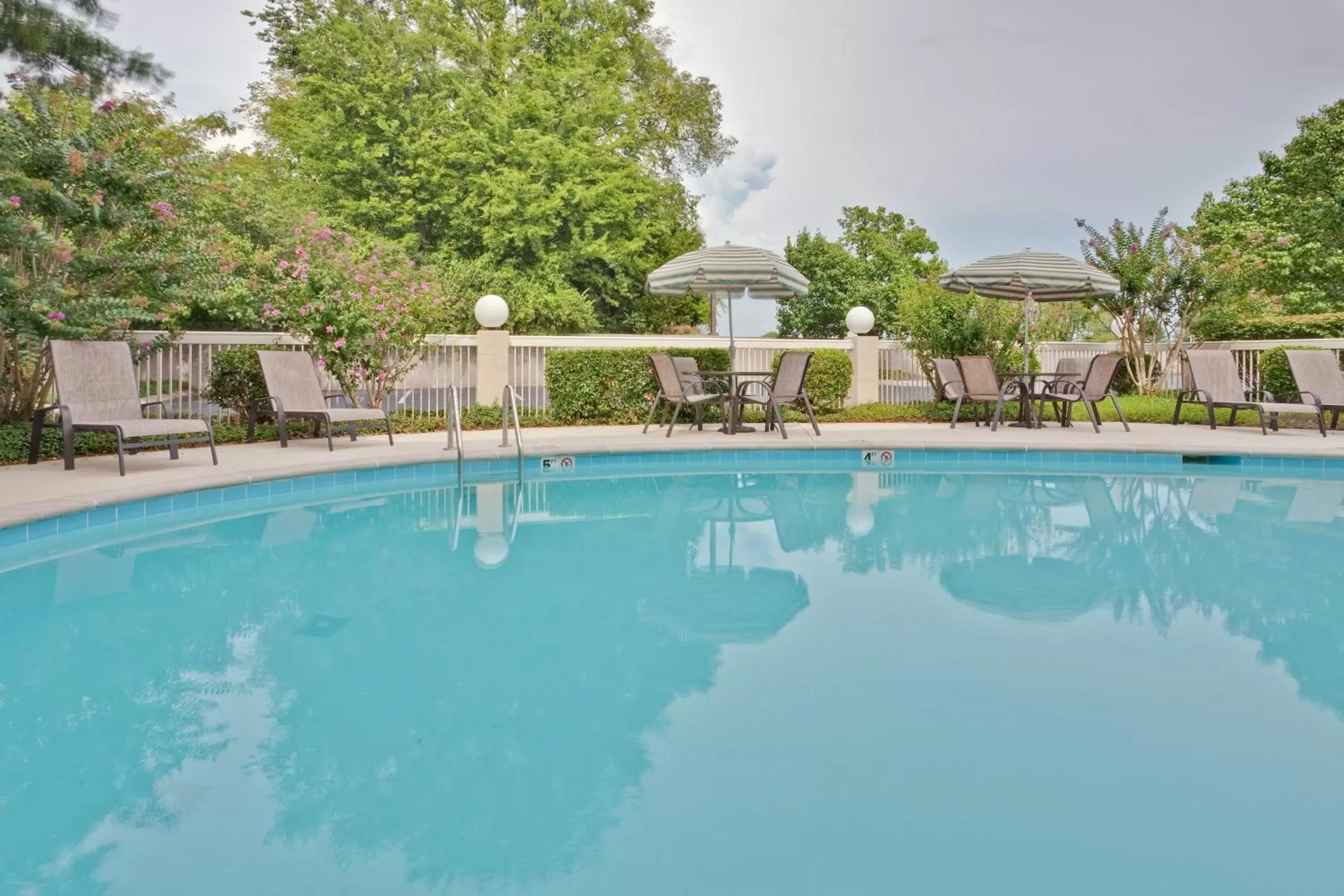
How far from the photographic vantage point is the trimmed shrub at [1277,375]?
11945 millimetres

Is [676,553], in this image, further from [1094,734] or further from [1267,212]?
[1267,212]

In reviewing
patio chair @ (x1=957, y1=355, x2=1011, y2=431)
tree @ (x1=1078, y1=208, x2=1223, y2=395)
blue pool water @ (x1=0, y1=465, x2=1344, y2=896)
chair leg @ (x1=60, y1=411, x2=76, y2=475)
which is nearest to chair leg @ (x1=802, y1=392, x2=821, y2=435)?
patio chair @ (x1=957, y1=355, x2=1011, y2=431)

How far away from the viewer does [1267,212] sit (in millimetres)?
22797

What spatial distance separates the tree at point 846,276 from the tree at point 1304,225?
8367 millimetres

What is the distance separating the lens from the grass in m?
7.95

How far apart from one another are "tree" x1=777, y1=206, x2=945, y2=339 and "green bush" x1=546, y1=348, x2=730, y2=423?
52.9ft

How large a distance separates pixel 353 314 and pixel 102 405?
3002mm

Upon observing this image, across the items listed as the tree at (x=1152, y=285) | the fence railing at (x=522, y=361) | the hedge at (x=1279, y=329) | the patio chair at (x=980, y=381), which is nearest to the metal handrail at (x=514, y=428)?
the fence railing at (x=522, y=361)

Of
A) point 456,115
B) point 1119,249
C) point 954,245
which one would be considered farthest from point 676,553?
point 954,245

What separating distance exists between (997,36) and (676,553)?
56.9ft

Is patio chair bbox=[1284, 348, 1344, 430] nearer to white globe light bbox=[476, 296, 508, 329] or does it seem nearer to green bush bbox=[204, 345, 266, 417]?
white globe light bbox=[476, 296, 508, 329]

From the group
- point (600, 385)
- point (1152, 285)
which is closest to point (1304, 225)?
point (1152, 285)

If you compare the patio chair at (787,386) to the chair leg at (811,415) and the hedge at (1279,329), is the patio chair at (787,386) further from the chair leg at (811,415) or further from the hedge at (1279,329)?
the hedge at (1279,329)

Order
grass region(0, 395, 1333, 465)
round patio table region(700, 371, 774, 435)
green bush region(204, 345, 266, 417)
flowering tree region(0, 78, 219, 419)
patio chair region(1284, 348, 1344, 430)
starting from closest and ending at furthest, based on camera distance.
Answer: flowering tree region(0, 78, 219, 419), grass region(0, 395, 1333, 465), green bush region(204, 345, 266, 417), round patio table region(700, 371, 774, 435), patio chair region(1284, 348, 1344, 430)
